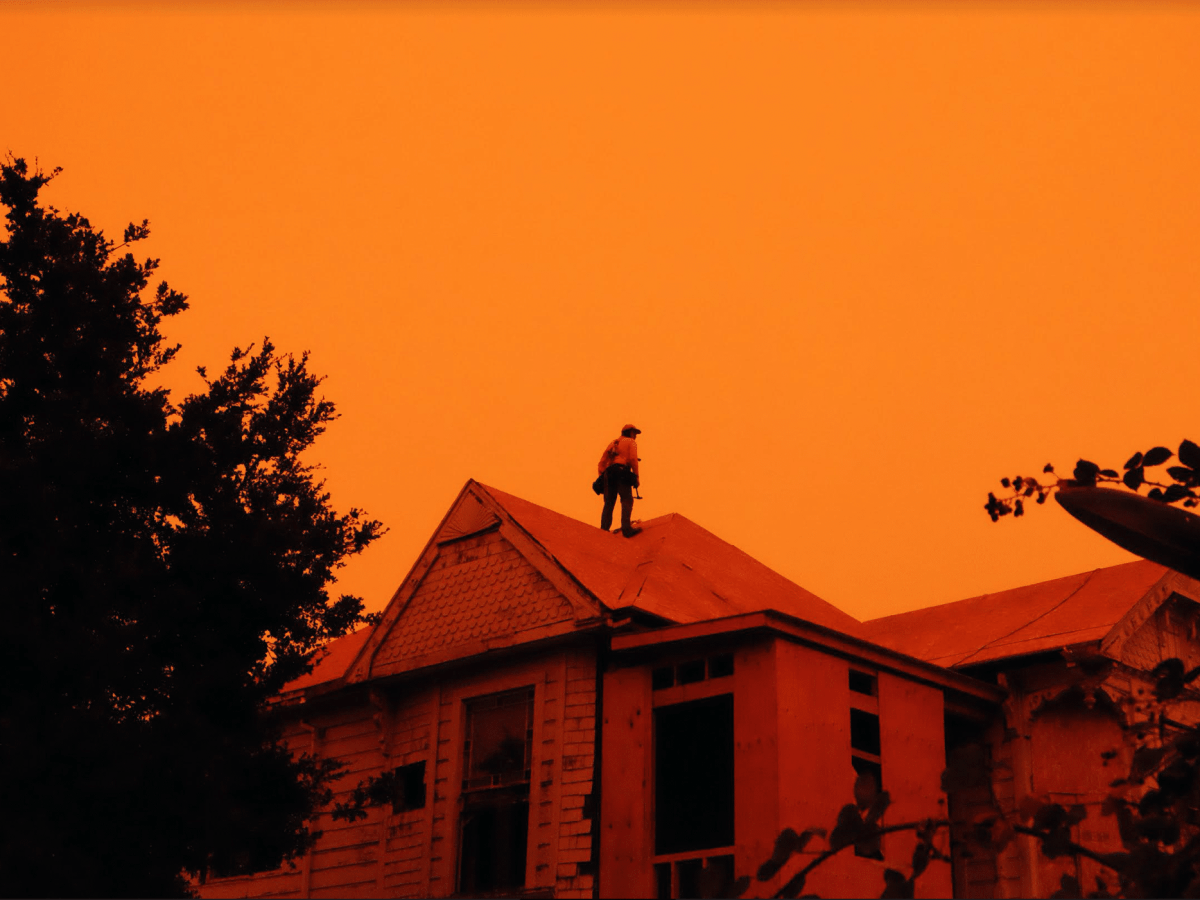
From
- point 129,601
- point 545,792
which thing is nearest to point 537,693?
point 545,792

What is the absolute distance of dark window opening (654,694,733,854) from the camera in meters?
16.5

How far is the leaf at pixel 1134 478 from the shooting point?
15.3 feet

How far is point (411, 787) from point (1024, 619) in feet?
27.2

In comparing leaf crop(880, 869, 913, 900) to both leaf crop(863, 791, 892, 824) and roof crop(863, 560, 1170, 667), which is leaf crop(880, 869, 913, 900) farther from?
roof crop(863, 560, 1170, 667)

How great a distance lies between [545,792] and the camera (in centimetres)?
1552

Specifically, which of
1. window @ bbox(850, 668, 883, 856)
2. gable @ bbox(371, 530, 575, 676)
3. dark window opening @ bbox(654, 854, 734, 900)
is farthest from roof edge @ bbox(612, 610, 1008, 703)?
dark window opening @ bbox(654, 854, 734, 900)

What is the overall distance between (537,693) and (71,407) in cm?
619

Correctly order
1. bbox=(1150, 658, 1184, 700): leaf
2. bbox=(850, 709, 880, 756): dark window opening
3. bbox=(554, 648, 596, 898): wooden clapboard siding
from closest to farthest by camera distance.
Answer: bbox=(1150, 658, 1184, 700): leaf → bbox=(554, 648, 596, 898): wooden clapboard siding → bbox=(850, 709, 880, 756): dark window opening

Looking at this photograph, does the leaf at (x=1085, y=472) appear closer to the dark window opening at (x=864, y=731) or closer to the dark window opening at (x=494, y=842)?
the dark window opening at (x=864, y=731)

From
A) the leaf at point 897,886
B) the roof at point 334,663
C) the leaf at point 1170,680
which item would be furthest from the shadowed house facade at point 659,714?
the leaf at point 1170,680

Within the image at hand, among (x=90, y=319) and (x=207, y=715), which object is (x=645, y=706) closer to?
(x=207, y=715)

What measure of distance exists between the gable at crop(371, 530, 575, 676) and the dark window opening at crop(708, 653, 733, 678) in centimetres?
183

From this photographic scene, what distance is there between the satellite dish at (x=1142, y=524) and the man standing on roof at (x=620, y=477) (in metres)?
16.1

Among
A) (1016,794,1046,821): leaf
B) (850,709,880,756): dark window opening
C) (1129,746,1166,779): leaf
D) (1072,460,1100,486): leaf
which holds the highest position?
(850,709,880,756): dark window opening
